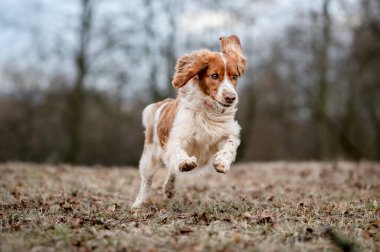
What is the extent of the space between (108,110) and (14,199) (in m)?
17.0

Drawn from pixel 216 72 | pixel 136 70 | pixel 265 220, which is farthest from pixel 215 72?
pixel 136 70

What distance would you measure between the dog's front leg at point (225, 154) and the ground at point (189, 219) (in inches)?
19.4

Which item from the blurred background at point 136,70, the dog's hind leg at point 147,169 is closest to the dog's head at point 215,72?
the dog's hind leg at point 147,169

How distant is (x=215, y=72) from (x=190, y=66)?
14.9 inches

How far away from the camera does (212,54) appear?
5.70 metres

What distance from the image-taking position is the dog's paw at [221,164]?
17.0 ft

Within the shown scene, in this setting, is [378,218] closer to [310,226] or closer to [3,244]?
[310,226]

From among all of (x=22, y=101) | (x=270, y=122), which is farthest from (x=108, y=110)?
(x=270, y=122)

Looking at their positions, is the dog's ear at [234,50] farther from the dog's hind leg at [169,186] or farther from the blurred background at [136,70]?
the blurred background at [136,70]

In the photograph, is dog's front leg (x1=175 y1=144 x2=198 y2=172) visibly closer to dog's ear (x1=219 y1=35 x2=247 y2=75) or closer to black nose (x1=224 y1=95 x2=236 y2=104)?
black nose (x1=224 y1=95 x2=236 y2=104)

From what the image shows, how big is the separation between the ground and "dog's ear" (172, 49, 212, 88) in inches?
48.8

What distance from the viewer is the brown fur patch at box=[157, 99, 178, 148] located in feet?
19.5

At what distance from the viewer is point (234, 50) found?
607 cm

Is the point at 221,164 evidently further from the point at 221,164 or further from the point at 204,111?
the point at 204,111
